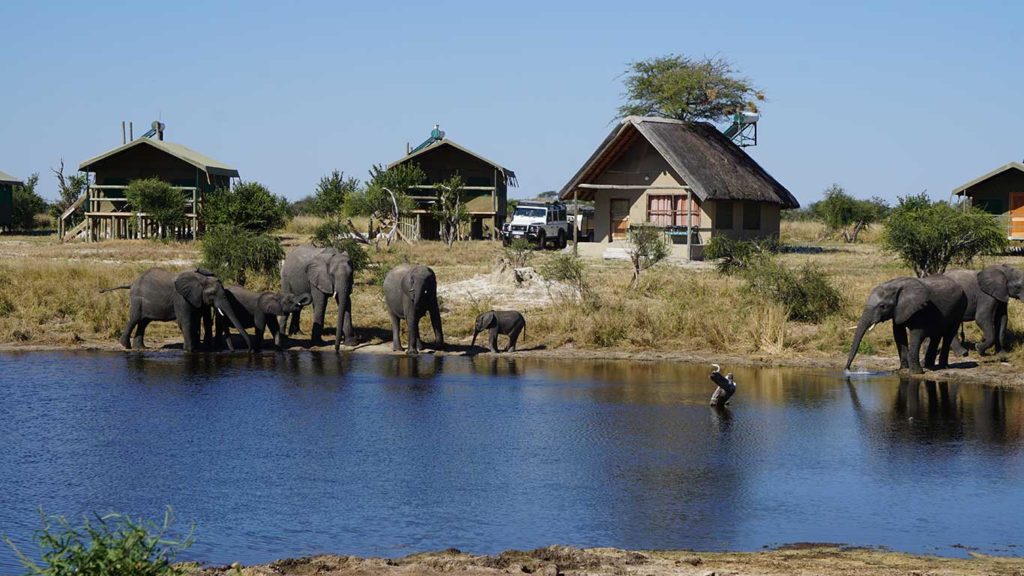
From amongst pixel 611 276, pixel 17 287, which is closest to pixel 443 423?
pixel 17 287

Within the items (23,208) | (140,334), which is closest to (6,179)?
(23,208)

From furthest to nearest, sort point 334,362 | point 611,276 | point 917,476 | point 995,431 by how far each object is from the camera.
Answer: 1. point 611,276
2. point 334,362
3. point 995,431
4. point 917,476

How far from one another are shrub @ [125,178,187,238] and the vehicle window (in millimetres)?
13250

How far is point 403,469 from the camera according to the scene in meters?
14.7

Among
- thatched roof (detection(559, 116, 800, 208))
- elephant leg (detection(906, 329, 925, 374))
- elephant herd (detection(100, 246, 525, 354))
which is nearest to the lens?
elephant leg (detection(906, 329, 925, 374))

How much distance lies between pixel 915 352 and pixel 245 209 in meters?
32.3

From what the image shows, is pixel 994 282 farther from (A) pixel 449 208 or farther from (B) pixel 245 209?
(A) pixel 449 208

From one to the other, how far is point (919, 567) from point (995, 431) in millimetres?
7729

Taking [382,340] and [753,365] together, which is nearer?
[753,365]

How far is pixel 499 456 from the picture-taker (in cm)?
1545

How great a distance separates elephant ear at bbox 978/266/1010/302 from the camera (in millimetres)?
22594

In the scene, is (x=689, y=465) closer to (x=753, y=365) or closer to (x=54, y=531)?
(x=54, y=531)

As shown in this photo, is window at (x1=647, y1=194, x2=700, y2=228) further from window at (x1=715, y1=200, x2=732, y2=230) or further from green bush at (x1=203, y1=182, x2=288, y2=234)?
green bush at (x1=203, y1=182, x2=288, y2=234)

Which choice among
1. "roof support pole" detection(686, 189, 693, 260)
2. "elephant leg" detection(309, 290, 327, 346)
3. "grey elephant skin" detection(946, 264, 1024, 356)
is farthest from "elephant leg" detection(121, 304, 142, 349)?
Answer: "roof support pole" detection(686, 189, 693, 260)
